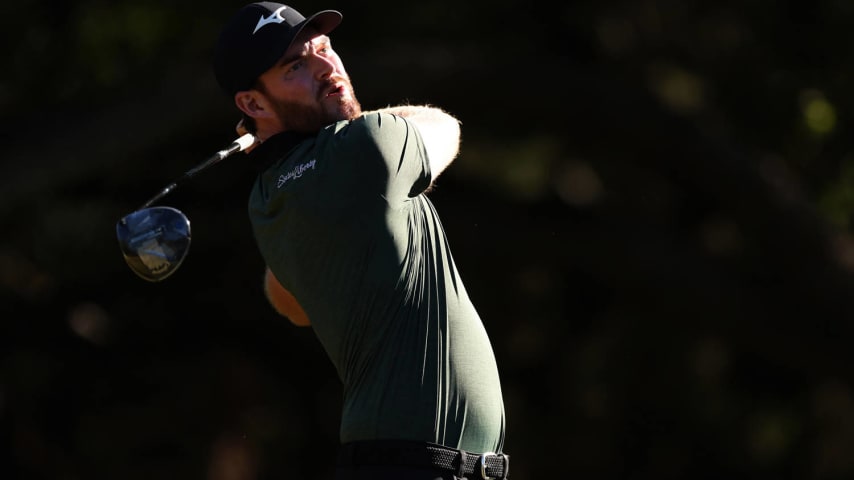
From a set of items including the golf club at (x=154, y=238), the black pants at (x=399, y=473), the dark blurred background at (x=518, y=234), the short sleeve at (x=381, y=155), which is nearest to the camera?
the black pants at (x=399, y=473)

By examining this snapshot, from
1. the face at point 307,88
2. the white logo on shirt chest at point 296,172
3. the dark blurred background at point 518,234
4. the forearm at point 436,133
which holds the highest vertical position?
the face at point 307,88

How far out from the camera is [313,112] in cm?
461

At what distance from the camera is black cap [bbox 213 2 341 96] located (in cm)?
458

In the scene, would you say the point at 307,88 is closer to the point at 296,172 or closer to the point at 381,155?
the point at 296,172

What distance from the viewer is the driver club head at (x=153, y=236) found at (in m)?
4.38

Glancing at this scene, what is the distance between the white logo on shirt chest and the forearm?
33 centimetres

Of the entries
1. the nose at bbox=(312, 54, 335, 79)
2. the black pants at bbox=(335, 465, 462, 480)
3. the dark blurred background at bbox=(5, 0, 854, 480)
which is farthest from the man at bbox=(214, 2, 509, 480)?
the dark blurred background at bbox=(5, 0, 854, 480)

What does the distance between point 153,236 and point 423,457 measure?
1015mm

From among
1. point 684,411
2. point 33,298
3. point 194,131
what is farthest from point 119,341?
point 684,411

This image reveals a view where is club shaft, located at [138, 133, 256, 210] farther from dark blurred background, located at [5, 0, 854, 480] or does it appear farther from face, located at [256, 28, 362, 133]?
dark blurred background, located at [5, 0, 854, 480]

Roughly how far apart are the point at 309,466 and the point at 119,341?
2306 mm

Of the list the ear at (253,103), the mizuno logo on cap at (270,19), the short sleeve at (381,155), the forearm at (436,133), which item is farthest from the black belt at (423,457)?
the mizuno logo on cap at (270,19)

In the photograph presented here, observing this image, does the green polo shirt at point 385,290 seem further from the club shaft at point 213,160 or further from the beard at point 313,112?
the club shaft at point 213,160

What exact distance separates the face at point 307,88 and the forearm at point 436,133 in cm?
14
